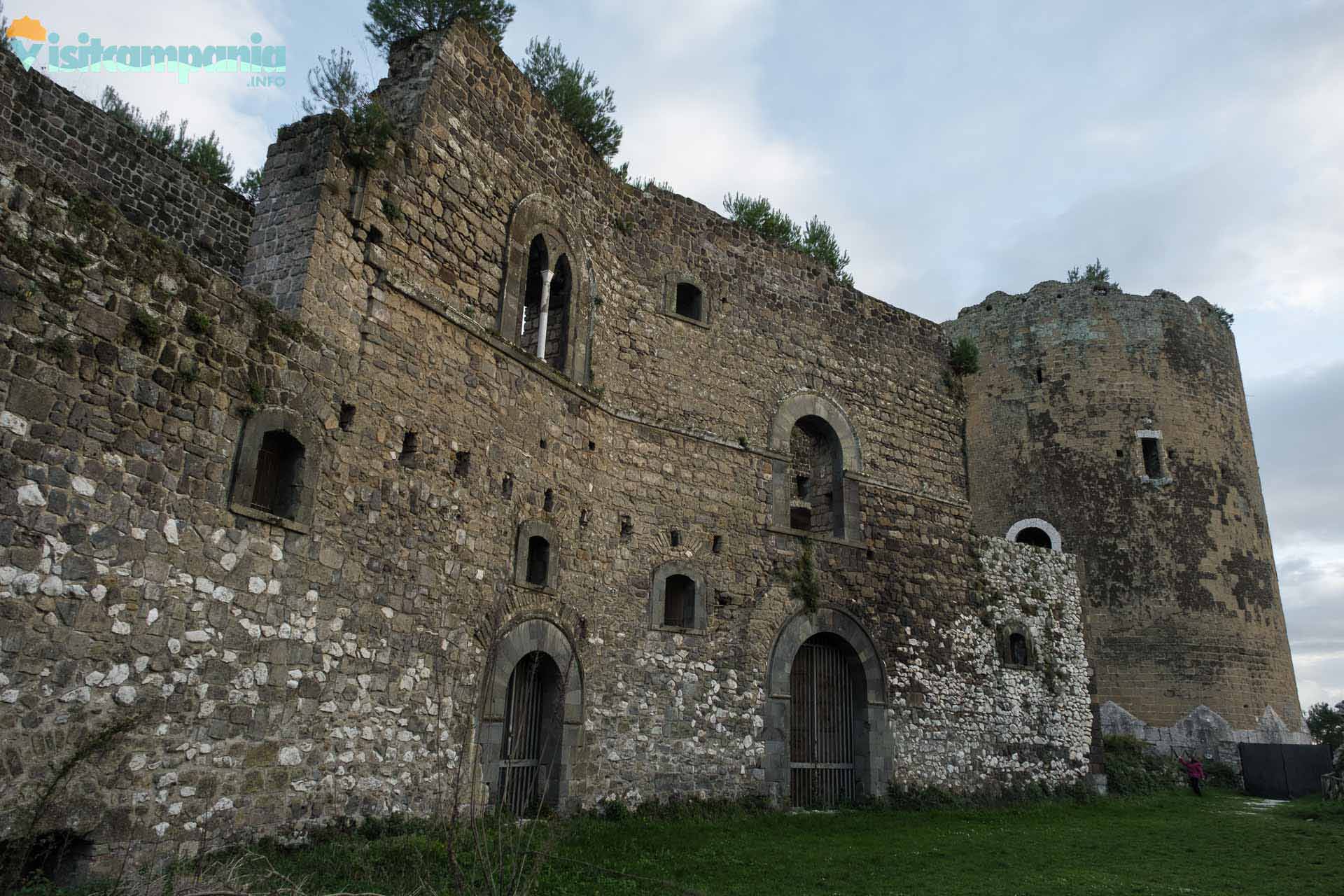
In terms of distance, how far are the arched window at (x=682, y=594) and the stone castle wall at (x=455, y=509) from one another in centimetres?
6

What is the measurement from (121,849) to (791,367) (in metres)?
10.8

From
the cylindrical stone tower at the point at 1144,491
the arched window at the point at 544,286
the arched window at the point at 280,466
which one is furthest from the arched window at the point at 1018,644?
the arched window at the point at 280,466

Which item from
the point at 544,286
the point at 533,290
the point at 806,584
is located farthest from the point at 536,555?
the point at 806,584

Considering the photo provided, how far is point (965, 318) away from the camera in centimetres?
2648

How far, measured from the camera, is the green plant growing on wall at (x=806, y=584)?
42.6ft

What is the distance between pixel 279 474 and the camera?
7508mm

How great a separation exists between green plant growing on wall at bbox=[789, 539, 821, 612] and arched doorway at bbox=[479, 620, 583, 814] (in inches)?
156

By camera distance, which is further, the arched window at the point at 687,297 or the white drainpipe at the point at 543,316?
the arched window at the point at 687,297

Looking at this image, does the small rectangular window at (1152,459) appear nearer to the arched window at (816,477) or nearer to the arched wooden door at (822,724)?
the arched window at (816,477)

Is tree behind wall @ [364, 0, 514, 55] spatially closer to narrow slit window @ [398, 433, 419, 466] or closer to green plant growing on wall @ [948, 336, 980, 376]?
narrow slit window @ [398, 433, 419, 466]

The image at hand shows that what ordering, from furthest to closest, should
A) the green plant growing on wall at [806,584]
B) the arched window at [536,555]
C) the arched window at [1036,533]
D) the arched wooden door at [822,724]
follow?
the arched window at [1036,533] < the green plant growing on wall at [806,584] < the arched wooden door at [822,724] < the arched window at [536,555]

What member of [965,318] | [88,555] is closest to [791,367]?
[88,555]

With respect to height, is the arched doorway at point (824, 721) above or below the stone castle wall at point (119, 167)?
below

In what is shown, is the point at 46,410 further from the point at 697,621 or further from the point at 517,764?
the point at 697,621
